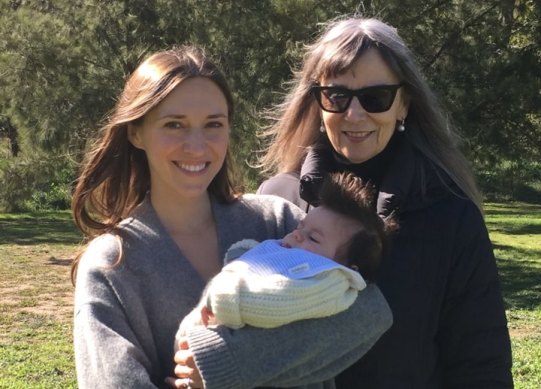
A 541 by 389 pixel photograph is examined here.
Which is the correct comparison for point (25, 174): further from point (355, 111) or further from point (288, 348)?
point (288, 348)

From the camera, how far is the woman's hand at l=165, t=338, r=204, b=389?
1728 millimetres

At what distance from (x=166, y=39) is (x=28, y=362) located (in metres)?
6.86

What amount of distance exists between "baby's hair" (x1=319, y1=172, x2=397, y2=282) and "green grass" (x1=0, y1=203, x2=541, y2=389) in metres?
4.18

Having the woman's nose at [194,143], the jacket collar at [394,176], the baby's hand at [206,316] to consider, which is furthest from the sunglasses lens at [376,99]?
the baby's hand at [206,316]

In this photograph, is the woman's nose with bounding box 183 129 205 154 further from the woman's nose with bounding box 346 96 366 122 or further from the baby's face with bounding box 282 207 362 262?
the woman's nose with bounding box 346 96 366 122

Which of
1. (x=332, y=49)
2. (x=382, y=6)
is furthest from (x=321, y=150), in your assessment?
(x=382, y=6)

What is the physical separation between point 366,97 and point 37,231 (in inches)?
630

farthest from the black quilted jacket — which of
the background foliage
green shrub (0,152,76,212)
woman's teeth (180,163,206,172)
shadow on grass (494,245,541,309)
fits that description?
green shrub (0,152,76,212)

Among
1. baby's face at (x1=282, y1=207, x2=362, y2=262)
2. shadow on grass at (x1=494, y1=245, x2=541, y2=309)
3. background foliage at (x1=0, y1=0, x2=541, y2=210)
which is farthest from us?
background foliage at (x1=0, y1=0, x2=541, y2=210)

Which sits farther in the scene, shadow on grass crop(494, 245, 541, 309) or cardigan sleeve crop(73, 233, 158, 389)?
shadow on grass crop(494, 245, 541, 309)

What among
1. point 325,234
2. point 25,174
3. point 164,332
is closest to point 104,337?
point 164,332

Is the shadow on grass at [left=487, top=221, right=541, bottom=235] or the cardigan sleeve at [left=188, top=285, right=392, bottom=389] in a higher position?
the cardigan sleeve at [left=188, top=285, right=392, bottom=389]

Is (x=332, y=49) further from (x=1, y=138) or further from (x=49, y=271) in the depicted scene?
(x=1, y=138)

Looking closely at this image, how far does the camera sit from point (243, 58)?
10906 millimetres
